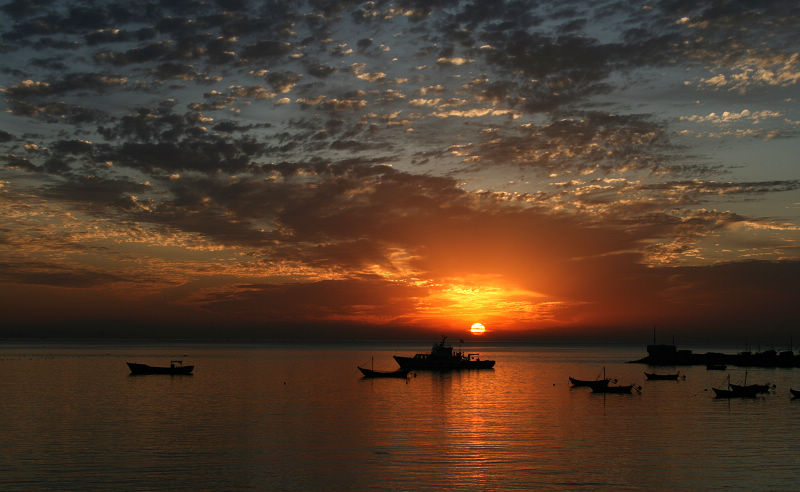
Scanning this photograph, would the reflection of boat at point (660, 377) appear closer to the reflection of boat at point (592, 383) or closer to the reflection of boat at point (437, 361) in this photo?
the reflection of boat at point (592, 383)

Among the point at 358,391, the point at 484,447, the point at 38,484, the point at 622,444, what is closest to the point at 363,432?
the point at 484,447

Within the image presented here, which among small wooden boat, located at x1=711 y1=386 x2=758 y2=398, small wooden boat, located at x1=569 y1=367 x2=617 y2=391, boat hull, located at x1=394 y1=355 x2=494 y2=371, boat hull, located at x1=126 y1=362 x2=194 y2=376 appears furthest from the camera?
boat hull, located at x1=394 y1=355 x2=494 y2=371

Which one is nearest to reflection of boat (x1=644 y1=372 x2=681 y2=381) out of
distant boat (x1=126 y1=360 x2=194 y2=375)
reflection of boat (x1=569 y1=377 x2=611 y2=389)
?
reflection of boat (x1=569 y1=377 x2=611 y2=389)

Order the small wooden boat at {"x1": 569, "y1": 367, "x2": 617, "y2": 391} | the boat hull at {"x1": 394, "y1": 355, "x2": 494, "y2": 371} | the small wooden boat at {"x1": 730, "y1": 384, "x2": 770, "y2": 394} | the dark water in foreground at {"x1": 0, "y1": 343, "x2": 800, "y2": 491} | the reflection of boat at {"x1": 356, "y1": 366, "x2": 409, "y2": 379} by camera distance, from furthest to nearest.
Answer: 1. the boat hull at {"x1": 394, "y1": 355, "x2": 494, "y2": 371}
2. the reflection of boat at {"x1": 356, "y1": 366, "x2": 409, "y2": 379}
3. the small wooden boat at {"x1": 569, "y1": 367, "x2": 617, "y2": 391}
4. the small wooden boat at {"x1": 730, "y1": 384, "x2": 770, "y2": 394}
5. the dark water in foreground at {"x1": 0, "y1": 343, "x2": 800, "y2": 491}

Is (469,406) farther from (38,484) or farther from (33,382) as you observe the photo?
(33,382)

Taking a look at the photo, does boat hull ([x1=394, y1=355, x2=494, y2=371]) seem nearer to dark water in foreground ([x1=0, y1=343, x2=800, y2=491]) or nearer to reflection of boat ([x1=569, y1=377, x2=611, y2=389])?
reflection of boat ([x1=569, y1=377, x2=611, y2=389])

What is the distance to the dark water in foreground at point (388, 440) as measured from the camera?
118ft

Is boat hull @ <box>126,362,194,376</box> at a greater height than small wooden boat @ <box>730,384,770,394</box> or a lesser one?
lesser

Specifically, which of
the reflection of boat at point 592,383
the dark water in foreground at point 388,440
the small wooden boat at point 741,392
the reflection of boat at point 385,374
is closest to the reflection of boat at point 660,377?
the reflection of boat at point 592,383

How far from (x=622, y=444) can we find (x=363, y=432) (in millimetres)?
19629

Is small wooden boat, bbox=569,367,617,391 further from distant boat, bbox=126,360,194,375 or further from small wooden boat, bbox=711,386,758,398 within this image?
distant boat, bbox=126,360,194,375

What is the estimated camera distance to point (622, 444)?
156 feet

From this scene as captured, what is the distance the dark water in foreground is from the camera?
1411 inches

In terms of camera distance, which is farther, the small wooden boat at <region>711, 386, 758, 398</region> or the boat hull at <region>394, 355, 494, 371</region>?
the boat hull at <region>394, 355, 494, 371</region>
